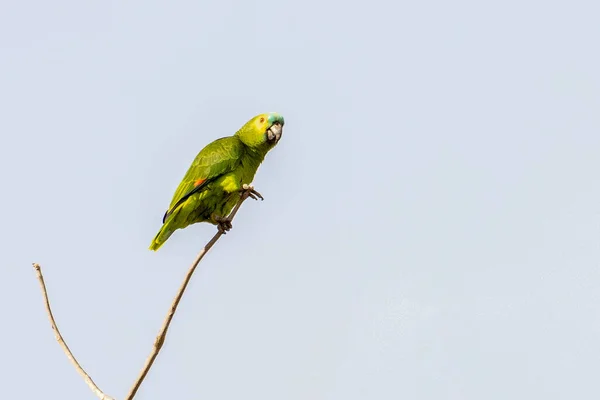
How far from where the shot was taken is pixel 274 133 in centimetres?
1022

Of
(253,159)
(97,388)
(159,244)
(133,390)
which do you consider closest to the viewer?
(133,390)

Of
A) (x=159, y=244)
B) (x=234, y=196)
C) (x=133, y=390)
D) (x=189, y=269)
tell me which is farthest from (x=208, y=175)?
(x=133, y=390)

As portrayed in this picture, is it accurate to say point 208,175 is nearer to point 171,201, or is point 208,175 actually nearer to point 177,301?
point 171,201

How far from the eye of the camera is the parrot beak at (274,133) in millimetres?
10219

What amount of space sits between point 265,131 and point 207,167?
1.18m

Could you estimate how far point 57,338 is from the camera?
193 inches

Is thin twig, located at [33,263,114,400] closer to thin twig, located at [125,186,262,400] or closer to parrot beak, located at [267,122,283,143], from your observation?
thin twig, located at [125,186,262,400]

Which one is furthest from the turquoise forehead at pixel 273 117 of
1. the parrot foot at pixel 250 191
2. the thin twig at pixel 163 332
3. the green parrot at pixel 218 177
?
the thin twig at pixel 163 332

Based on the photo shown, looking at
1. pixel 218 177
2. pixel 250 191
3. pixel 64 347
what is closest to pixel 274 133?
pixel 218 177

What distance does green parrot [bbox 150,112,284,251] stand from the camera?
9.20m

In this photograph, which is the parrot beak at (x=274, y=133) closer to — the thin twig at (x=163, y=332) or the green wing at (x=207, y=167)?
the green wing at (x=207, y=167)

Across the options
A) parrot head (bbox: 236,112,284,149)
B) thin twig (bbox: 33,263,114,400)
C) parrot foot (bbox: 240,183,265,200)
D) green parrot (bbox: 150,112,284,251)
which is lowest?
thin twig (bbox: 33,263,114,400)

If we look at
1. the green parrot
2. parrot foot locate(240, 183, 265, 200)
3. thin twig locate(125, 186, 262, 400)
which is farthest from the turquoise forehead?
thin twig locate(125, 186, 262, 400)

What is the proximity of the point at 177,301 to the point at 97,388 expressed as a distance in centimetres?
73
